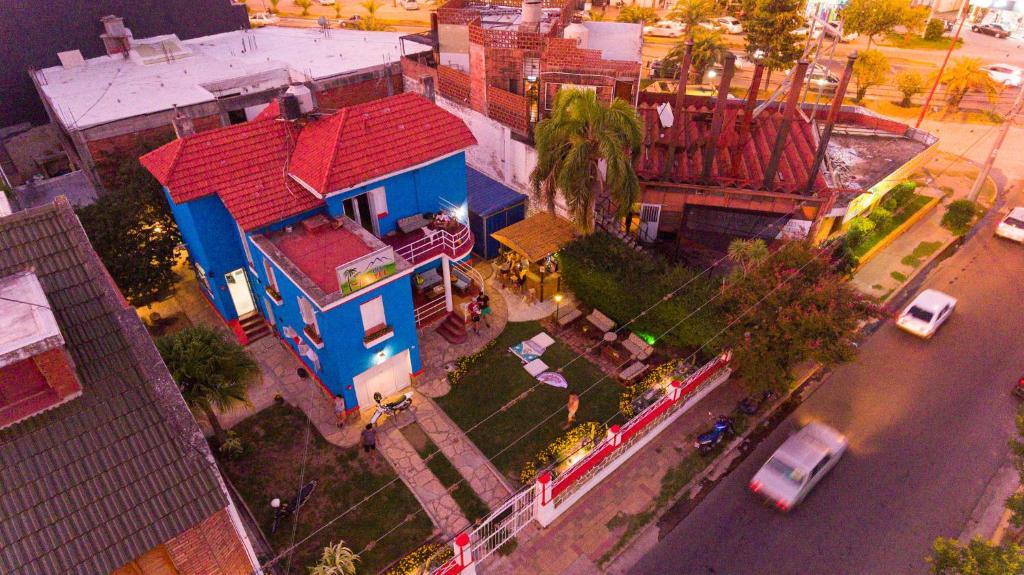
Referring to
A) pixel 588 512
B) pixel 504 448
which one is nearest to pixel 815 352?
pixel 588 512

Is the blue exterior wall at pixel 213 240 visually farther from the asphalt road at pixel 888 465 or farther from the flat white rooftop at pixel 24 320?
the asphalt road at pixel 888 465

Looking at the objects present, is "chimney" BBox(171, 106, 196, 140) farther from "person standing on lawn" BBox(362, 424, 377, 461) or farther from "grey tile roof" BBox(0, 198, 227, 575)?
"person standing on lawn" BBox(362, 424, 377, 461)

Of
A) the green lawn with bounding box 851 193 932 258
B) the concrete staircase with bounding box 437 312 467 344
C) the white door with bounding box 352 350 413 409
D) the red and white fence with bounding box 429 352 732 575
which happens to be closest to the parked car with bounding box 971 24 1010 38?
the green lawn with bounding box 851 193 932 258

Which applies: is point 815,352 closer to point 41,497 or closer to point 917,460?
point 917,460

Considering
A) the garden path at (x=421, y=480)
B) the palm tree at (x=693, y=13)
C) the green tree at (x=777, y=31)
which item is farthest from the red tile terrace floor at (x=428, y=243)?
the palm tree at (x=693, y=13)

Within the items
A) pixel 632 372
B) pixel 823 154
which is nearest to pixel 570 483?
pixel 632 372

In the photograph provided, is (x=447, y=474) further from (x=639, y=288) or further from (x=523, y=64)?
(x=523, y=64)

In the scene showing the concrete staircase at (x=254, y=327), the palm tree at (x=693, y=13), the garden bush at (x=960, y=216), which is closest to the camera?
the concrete staircase at (x=254, y=327)
